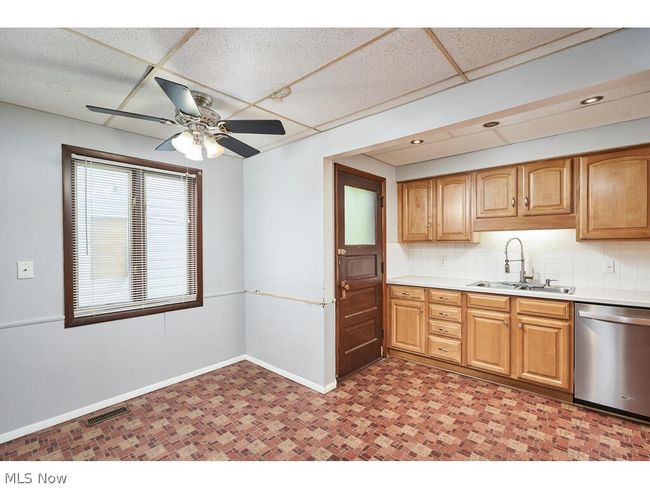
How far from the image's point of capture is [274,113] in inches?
96.3

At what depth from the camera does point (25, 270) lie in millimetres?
2318

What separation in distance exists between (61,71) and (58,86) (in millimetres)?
251

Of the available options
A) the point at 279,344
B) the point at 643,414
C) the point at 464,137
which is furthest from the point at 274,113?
the point at 643,414

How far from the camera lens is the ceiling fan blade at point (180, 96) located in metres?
1.50

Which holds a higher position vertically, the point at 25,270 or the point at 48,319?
the point at 25,270

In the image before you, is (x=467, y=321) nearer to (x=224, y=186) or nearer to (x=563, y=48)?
(x=563, y=48)

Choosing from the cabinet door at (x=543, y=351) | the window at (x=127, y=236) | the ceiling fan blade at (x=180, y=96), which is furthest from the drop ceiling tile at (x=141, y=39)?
the cabinet door at (x=543, y=351)

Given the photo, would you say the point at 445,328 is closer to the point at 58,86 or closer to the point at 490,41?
the point at 490,41

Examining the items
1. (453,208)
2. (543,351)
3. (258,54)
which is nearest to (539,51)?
(258,54)

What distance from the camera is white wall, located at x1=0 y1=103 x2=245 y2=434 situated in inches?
88.7

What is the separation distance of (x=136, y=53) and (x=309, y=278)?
2.11m

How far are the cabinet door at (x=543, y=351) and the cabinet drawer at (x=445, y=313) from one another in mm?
530

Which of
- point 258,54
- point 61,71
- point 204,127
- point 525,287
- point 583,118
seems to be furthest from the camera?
point 525,287

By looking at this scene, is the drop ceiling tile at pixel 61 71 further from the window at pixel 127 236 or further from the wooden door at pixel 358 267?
the wooden door at pixel 358 267
